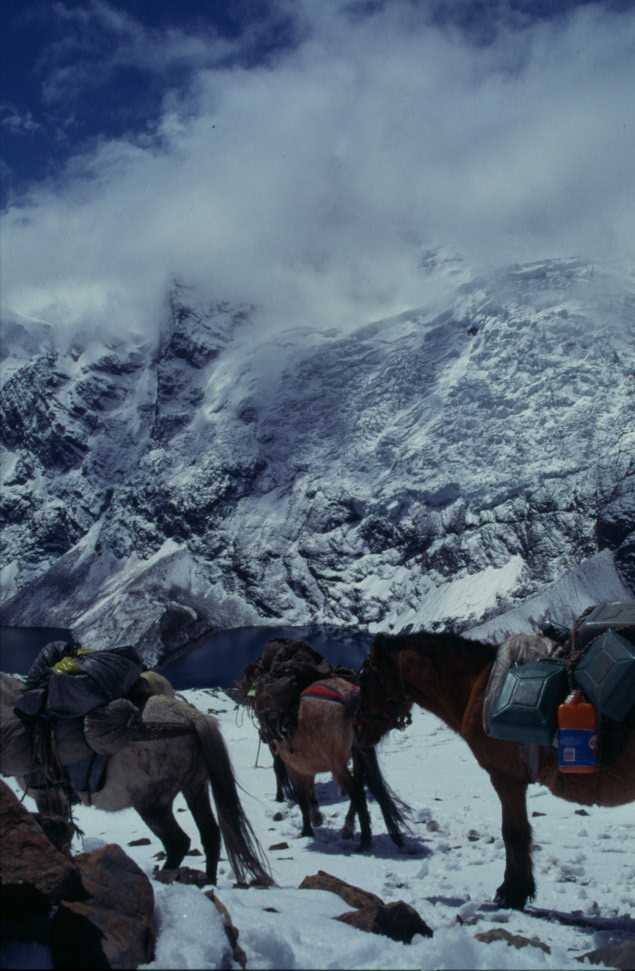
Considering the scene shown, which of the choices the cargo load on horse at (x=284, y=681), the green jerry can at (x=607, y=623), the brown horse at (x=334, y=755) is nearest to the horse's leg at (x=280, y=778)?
the cargo load on horse at (x=284, y=681)

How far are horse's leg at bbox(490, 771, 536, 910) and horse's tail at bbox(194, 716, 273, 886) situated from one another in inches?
84.2

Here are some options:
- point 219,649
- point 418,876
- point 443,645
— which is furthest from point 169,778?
point 219,649

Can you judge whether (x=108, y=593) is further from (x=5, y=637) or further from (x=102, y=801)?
(x=102, y=801)

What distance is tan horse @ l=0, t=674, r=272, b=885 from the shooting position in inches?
298

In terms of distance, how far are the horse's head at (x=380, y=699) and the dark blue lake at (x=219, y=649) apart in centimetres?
6651

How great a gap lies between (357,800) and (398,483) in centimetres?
14247

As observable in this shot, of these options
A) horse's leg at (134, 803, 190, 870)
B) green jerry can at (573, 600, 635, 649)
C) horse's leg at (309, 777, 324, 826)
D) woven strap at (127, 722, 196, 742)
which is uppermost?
green jerry can at (573, 600, 635, 649)

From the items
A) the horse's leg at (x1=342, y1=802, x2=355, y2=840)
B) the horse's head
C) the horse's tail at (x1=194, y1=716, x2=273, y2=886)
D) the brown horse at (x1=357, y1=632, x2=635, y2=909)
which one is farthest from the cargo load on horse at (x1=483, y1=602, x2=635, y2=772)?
the horse's leg at (x1=342, y1=802, x2=355, y2=840)

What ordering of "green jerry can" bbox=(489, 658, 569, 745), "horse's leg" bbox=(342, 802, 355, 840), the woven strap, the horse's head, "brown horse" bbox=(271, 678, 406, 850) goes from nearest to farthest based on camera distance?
"green jerry can" bbox=(489, 658, 569, 745) → the woven strap → the horse's head → "brown horse" bbox=(271, 678, 406, 850) → "horse's leg" bbox=(342, 802, 355, 840)

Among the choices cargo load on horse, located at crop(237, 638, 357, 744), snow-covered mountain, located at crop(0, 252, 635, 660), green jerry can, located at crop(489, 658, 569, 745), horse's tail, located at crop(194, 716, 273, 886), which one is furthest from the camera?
snow-covered mountain, located at crop(0, 252, 635, 660)

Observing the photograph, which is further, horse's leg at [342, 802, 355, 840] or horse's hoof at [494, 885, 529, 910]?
horse's leg at [342, 802, 355, 840]

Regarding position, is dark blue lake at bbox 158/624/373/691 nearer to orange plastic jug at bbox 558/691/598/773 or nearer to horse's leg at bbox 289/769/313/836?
horse's leg at bbox 289/769/313/836

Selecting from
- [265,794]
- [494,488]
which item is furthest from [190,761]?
[494,488]

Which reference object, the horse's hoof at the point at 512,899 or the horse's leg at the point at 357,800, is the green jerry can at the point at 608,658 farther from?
the horse's leg at the point at 357,800
